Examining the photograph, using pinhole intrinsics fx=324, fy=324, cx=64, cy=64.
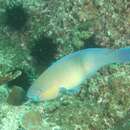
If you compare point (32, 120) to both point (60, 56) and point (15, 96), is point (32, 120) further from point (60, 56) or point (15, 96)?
point (60, 56)

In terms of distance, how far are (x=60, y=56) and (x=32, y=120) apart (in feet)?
5.19

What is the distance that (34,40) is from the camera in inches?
195

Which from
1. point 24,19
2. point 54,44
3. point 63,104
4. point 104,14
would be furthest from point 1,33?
point 63,104

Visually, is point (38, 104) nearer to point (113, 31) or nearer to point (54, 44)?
point (54, 44)

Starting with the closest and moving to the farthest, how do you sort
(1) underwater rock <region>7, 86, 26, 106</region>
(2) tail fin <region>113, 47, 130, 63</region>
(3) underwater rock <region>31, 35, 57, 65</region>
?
(2) tail fin <region>113, 47, 130, 63</region>, (1) underwater rock <region>7, 86, 26, 106</region>, (3) underwater rock <region>31, 35, 57, 65</region>

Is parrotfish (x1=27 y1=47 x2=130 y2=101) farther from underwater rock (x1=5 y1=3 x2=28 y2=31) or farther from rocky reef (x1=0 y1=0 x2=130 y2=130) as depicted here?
underwater rock (x1=5 y1=3 x2=28 y2=31)

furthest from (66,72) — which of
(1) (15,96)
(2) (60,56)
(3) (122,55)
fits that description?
(2) (60,56)

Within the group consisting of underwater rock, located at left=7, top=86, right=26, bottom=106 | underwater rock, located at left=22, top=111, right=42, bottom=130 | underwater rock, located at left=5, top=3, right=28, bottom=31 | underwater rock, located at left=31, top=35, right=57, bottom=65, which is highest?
underwater rock, located at left=5, top=3, right=28, bottom=31

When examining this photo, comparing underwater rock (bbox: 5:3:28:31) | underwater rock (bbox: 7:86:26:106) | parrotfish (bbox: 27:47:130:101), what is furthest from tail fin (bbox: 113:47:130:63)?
underwater rock (bbox: 5:3:28:31)

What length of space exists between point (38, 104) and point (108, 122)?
0.88 meters

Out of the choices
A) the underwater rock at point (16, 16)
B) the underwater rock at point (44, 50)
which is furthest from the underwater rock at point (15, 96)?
the underwater rock at point (16, 16)

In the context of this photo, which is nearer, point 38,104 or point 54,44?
point 38,104

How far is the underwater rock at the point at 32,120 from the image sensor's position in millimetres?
3355

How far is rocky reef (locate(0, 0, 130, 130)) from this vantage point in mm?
3488
